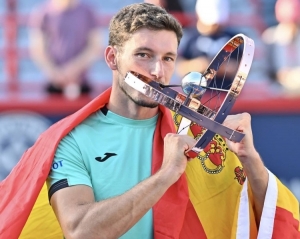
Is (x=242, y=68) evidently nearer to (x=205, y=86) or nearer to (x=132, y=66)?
(x=205, y=86)

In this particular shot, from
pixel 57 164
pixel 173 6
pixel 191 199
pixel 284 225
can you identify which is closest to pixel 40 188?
pixel 57 164

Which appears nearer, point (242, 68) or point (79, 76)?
point (242, 68)

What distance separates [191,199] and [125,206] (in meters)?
0.48

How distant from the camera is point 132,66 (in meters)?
3.62

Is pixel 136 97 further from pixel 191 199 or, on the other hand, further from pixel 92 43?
pixel 92 43

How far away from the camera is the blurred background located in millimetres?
7695

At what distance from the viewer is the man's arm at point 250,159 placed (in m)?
3.48

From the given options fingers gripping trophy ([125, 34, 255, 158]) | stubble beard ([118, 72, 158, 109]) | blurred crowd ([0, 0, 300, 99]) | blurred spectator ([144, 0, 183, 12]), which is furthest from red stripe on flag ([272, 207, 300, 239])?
blurred spectator ([144, 0, 183, 12])

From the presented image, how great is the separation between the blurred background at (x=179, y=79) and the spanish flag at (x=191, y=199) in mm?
3850

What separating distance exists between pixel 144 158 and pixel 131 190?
40 cm

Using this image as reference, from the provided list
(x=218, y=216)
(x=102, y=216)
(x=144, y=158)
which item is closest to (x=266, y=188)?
(x=218, y=216)

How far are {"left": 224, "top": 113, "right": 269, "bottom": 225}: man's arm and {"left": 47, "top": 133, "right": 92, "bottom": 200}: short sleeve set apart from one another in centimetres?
64

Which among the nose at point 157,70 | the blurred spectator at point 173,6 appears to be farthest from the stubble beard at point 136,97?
the blurred spectator at point 173,6

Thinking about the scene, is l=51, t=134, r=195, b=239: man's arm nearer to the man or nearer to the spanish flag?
the man
